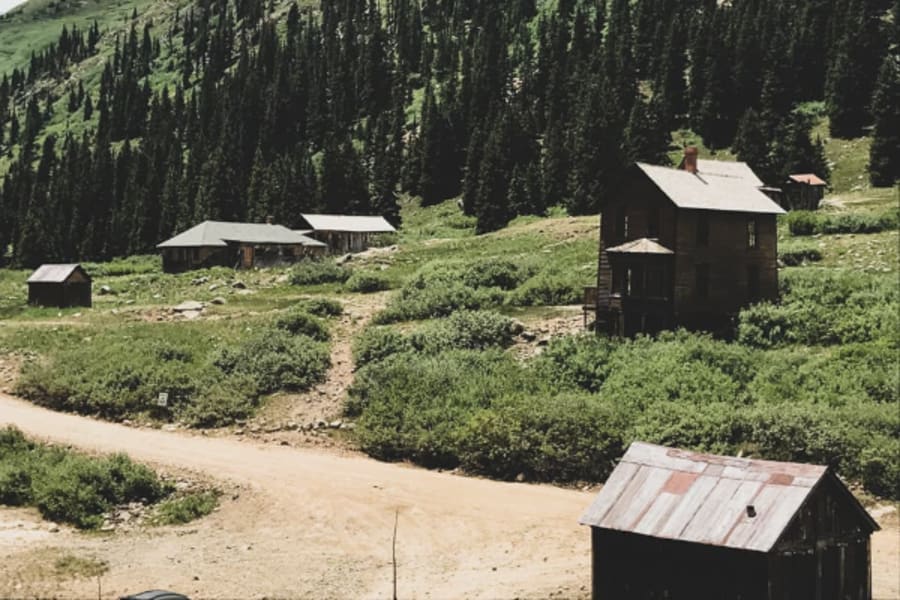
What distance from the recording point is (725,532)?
15.3 m

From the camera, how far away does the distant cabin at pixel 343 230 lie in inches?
3223

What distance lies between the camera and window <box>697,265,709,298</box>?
124ft

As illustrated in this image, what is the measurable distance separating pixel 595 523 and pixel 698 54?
3797 inches

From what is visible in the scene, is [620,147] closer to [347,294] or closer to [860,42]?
[860,42]

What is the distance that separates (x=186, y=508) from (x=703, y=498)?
14.5 meters

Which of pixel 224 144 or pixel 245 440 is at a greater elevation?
pixel 224 144

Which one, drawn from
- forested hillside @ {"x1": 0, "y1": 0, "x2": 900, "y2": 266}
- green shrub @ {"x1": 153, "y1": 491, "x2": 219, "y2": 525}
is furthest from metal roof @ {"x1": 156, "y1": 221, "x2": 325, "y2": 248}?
green shrub @ {"x1": 153, "y1": 491, "x2": 219, "y2": 525}

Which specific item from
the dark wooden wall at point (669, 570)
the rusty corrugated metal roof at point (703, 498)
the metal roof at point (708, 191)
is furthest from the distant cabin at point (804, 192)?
the dark wooden wall at point (669, 570)

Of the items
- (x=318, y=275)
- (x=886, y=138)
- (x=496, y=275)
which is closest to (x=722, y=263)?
(x=496, y=275)

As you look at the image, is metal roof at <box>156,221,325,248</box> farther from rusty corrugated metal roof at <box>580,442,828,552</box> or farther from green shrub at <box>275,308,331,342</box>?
rusty corrugated metal roof at <box>580,442,828,552</box>

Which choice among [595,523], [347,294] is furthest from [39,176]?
[595,523]

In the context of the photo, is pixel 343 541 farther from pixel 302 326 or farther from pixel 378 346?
pixel 302 326

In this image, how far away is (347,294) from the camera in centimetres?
5481

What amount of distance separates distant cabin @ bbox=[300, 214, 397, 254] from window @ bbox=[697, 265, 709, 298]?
157 ft
